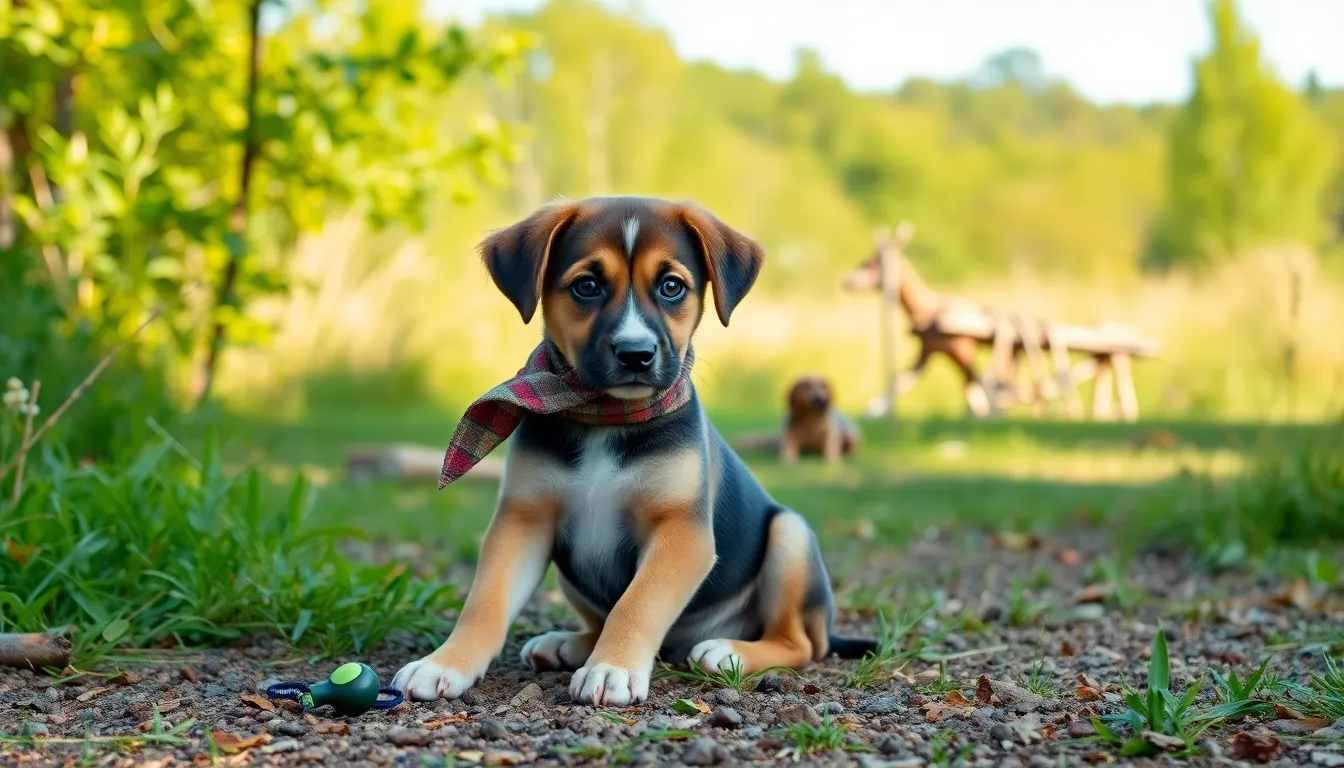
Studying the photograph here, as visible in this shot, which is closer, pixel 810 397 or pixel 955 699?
pixel 955 699

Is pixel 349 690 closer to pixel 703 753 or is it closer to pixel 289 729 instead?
pixel 289 729

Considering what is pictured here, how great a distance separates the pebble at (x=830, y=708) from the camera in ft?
9.96

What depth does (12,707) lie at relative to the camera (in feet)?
9.96

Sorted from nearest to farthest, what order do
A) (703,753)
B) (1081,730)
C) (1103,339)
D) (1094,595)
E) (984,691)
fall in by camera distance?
(703,753) < (1081,730) < (984,691) < (1094,595) < (1103,339)

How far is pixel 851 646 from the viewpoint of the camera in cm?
387

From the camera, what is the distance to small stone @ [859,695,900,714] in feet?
10.1

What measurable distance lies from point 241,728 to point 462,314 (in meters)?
16.0

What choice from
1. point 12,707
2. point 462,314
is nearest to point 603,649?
point 12,707

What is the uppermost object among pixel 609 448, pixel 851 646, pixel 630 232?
pixel 630 232

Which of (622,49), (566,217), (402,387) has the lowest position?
(402,387)

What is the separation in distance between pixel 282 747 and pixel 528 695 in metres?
0.67

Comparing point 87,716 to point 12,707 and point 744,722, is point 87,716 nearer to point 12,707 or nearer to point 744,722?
point 12,707

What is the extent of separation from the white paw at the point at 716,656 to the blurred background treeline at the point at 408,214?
833 millimetres

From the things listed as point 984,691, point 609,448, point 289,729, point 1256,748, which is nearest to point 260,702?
point 289,729
